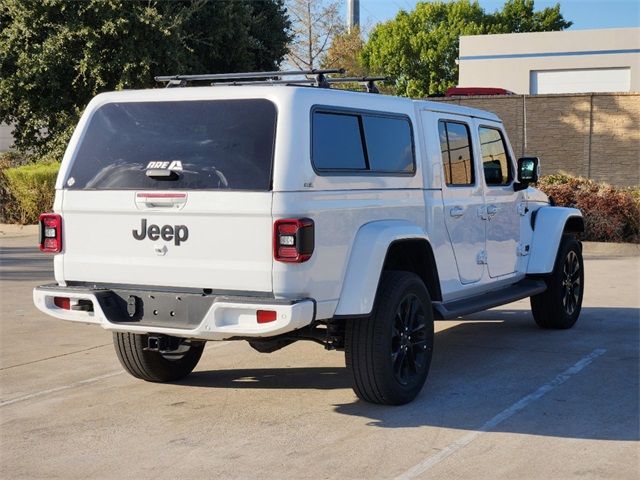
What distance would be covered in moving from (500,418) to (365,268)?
129cm

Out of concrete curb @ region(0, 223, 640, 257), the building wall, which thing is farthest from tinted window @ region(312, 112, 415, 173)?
the building wall

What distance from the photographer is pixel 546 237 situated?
Answer: 29.6 feet

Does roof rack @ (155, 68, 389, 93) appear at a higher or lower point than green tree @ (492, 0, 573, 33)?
lower

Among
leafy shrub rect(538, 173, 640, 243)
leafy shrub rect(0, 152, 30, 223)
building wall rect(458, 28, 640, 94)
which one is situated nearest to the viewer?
leafy shrub rect(538, 173, 640, 243)

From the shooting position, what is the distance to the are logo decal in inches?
242

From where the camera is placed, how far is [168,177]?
6.12 m

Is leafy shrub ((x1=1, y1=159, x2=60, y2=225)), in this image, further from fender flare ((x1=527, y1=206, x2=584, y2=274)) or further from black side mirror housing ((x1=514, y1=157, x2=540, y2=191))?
black side mirror housing ((x1=514, y1=157, x2=540, y2=191))

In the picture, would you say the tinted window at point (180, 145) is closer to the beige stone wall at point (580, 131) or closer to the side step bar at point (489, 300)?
the side step bar at point (489, 300)

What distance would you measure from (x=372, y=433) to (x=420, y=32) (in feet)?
208

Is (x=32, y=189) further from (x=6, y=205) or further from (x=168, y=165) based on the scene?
(x=168, y=165)

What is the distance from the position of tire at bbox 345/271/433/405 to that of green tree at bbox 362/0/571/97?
2346 inches

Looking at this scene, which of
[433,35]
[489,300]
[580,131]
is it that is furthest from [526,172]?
[433,35]

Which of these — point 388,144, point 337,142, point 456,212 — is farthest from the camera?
point 456,212

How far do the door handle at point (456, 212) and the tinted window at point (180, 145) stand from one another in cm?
199
